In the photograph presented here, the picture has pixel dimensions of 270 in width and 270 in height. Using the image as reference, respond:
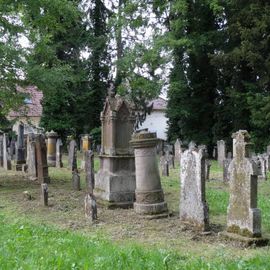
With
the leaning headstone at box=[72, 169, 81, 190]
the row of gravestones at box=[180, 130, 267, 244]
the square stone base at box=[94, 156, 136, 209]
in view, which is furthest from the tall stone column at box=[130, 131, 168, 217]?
the leaning headstone at box=[72, 169, 81, 190]

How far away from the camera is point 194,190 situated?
8.74 meters

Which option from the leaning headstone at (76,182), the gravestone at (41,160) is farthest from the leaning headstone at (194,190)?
the gravestone at (41,160)

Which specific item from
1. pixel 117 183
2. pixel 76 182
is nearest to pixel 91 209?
pixel 117 183

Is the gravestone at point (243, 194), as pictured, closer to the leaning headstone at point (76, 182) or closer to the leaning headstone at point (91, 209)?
the leaning headstone at point (91, 209)

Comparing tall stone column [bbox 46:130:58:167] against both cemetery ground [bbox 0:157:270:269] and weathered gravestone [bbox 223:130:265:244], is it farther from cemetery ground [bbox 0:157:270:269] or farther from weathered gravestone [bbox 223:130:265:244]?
weathered gravestone [bbox 223:130:265:244]

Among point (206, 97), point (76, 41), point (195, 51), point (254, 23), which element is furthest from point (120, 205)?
point (76, 41)

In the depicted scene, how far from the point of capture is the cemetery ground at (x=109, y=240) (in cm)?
581

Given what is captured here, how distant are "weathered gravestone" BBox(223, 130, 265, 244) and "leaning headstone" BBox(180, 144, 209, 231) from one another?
0.55 meters

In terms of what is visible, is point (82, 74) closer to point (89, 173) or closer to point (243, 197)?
point (89, 173)

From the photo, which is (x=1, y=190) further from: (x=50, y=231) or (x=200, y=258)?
(x=200, y=258)

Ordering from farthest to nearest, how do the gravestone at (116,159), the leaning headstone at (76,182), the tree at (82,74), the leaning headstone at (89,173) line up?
the tree at (82,74) < the leaning headstone at (76,182) < the gravestone at (116,159) < the leaning headstone at (89,173)

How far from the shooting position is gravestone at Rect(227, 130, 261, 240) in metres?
7.69

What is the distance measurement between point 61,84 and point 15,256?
32.1 feet

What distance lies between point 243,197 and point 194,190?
109 cm
